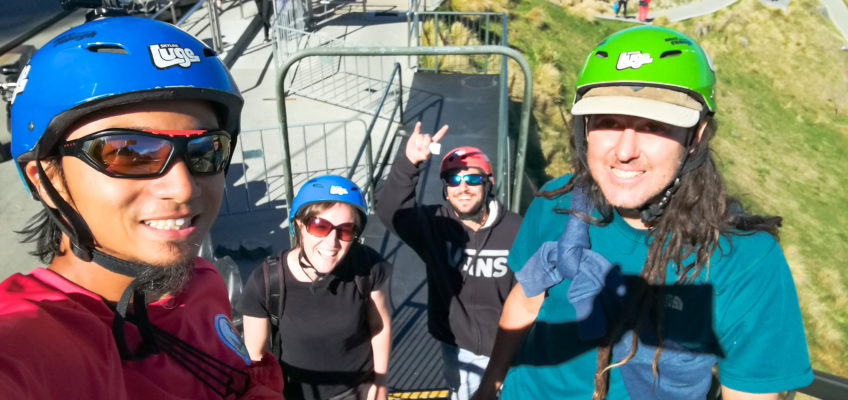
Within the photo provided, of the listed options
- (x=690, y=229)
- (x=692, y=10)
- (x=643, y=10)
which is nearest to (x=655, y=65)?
(x=690, y=229)

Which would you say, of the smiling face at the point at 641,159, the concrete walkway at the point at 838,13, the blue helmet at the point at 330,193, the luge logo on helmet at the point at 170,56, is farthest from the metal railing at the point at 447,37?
the concrete walkway at the point at 838,13

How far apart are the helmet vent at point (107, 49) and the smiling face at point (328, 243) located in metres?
1.37

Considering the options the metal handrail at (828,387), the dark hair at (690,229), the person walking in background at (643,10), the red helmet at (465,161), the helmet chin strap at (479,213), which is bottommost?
the person walking in background at (643,10)

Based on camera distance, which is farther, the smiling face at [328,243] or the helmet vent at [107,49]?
the smiling face at [328,243]

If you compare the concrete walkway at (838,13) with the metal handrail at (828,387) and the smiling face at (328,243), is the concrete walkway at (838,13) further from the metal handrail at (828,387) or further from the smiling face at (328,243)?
the smiling face at (328,243)

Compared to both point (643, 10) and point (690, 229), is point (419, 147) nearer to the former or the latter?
point (690, 229)

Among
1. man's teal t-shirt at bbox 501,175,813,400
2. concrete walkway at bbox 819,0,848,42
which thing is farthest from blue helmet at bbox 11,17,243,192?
concrete walkway at bbox 819,0,848,42

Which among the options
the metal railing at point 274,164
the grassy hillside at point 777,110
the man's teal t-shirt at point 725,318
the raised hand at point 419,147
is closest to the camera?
the man's teal t-shirt at point 725,318

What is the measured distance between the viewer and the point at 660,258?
1806 mm

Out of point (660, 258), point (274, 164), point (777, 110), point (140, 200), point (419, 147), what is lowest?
point (777, 110)

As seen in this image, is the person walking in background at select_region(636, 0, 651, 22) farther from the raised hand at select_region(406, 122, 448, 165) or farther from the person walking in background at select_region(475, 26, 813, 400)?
the person walking in background at select_region(475, 26, 813, 400)

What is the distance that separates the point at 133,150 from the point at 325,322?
64.6 inches

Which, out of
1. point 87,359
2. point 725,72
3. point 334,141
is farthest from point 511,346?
point 725,72

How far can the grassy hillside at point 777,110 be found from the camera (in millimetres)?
15055
